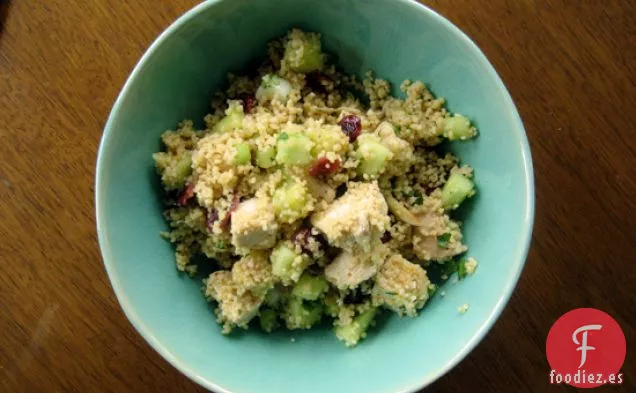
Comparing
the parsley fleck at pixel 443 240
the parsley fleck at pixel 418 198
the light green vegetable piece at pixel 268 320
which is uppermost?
the parsley fleck at pixel 418 198

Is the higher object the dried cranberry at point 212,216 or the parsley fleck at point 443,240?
the parsley fleck at point 443,240

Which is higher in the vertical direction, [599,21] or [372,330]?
[599,21]

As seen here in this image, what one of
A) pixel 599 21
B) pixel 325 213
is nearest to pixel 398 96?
pixel 325 213

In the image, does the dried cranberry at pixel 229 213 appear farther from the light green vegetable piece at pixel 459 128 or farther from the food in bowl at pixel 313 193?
the light green vegetable piece at pixel 459 128

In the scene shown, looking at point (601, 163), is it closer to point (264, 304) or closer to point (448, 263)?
point (448, 263)

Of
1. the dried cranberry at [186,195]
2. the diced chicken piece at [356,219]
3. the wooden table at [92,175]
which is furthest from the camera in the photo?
the wooden table at [92,175]

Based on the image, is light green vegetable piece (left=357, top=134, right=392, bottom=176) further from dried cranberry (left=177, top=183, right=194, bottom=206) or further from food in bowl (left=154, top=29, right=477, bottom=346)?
dried cranberry (left=177, top=183, right=194, bottom=206)

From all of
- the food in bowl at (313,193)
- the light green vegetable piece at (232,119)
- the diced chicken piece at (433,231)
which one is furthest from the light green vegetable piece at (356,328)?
the light green vegetable piece at (232,119)
